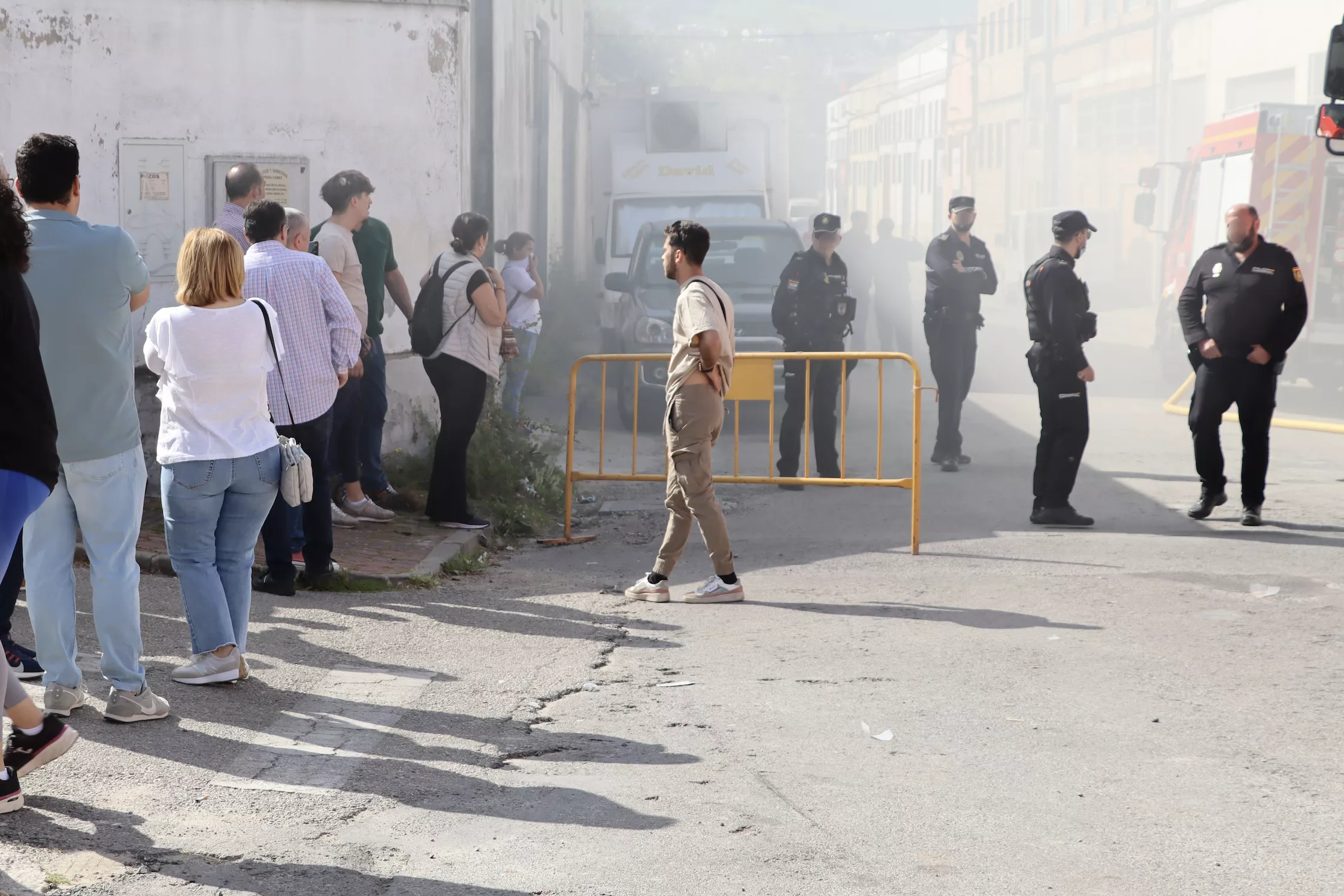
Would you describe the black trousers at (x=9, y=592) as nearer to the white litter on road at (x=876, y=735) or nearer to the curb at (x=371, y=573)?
the curb at (x=371, y=573)

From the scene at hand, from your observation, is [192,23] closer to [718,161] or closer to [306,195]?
[306,195]

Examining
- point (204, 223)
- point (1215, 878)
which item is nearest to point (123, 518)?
point (1215, 878)

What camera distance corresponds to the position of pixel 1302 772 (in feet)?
15.6

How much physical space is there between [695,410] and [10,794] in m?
3.88

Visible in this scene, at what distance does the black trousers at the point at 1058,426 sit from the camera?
9250 mm

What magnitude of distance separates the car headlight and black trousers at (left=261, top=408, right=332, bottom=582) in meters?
6.42

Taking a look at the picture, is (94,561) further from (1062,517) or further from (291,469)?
(1062,517)

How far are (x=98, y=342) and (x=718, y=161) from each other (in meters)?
15.5

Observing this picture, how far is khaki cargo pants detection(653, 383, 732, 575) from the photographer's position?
23.7 feet

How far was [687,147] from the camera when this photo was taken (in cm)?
1991

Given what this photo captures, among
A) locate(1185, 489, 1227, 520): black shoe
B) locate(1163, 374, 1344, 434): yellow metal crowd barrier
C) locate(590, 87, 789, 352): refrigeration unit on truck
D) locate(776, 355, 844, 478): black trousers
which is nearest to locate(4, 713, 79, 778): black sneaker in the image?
locate(776, 355, 844, 478): black trousers

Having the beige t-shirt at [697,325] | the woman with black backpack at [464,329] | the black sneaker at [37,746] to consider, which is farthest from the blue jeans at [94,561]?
the woman with black backpack at [464,329]

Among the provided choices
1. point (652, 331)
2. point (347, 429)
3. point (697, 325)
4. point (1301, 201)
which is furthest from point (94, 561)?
point (1301, 201)

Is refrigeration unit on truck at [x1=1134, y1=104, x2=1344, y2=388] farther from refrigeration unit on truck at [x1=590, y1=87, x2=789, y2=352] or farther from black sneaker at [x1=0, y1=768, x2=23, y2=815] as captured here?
black sneaker at [x1=0, y1=768, x2=23, y2=815]
